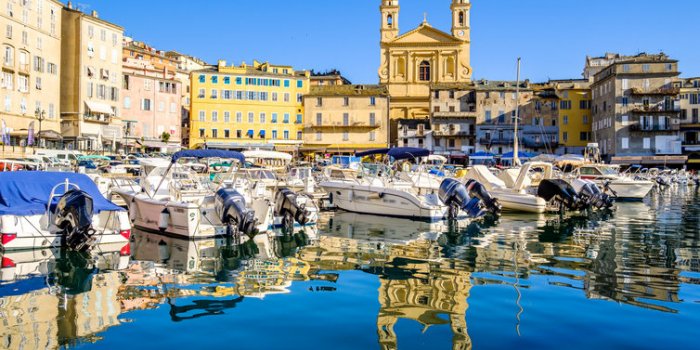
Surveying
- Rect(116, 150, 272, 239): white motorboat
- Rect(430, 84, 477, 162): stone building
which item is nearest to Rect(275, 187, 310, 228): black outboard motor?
Rect(116, 150, 272, 239): white motorboat

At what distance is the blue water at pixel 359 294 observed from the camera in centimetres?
954

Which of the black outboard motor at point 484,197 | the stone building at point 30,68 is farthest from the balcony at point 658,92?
the stone building at point 30,68

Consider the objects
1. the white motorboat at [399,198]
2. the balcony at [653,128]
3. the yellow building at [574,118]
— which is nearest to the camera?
the white motorboat at [399,198]

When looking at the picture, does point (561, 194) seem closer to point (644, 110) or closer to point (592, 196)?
point (592, 196)

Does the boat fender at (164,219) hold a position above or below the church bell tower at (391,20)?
below

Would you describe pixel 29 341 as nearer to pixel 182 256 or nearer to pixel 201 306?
pixel 201 306

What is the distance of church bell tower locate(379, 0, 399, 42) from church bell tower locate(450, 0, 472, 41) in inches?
326

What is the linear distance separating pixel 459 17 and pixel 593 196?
6574 cm

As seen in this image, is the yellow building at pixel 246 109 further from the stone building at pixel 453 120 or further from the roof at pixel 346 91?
the stone building at pixel 453 120

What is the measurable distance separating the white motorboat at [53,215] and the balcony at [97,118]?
1896 inches

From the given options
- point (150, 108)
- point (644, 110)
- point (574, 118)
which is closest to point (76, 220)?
point (150, 108)

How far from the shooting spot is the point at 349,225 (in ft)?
81.8

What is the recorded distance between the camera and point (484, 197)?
1069 inches

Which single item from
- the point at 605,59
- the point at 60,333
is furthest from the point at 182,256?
the point at 605,59
